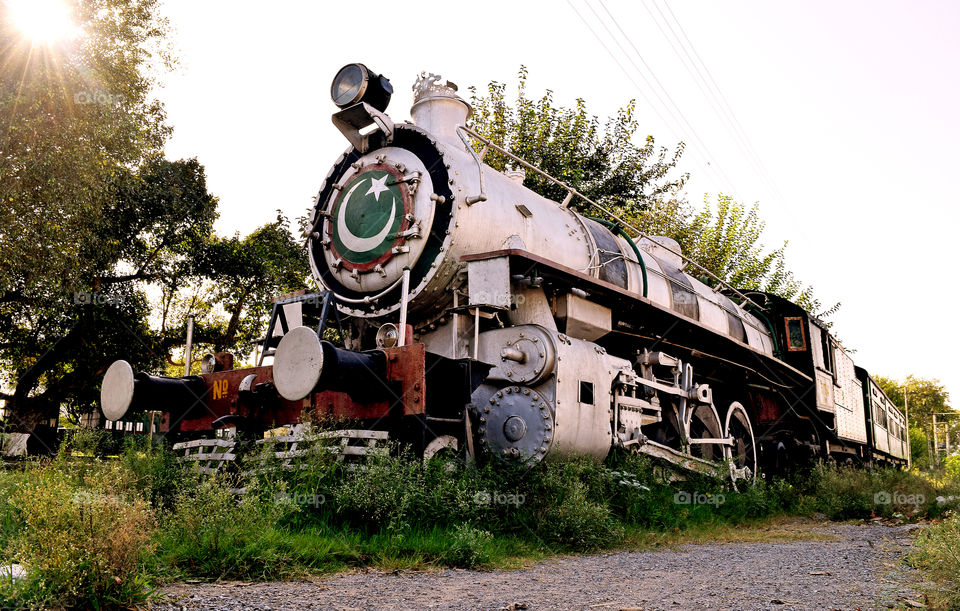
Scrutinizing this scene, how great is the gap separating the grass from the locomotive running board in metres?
0.20

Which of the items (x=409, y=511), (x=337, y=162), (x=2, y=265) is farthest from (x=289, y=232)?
(x=409, y=511)

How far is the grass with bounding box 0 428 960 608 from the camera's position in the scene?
112 inches

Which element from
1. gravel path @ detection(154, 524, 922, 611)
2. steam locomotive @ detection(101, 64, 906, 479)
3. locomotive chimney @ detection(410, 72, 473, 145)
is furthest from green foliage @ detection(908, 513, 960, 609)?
Answer: locomotive chimney @ detection(410, 72, 473, 145)

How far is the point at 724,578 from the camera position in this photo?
414cm

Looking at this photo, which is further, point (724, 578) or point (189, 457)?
point (189, 457)

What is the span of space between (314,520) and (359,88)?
396 cm

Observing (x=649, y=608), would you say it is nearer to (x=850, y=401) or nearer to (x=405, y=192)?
(x=405, y=192)

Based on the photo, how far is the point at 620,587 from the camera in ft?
12.5

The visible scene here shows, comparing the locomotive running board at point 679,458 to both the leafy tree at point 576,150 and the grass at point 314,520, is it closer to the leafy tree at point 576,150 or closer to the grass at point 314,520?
the grass at point 314,520

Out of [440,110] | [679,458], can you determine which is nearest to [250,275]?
[440,110]

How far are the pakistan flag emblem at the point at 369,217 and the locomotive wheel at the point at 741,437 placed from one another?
5092 mm

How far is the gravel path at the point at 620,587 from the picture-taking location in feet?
10.5

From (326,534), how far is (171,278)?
49.4 feet

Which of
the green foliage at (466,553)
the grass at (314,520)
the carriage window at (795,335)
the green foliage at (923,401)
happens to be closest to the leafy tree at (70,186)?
the grass at (314,520)
